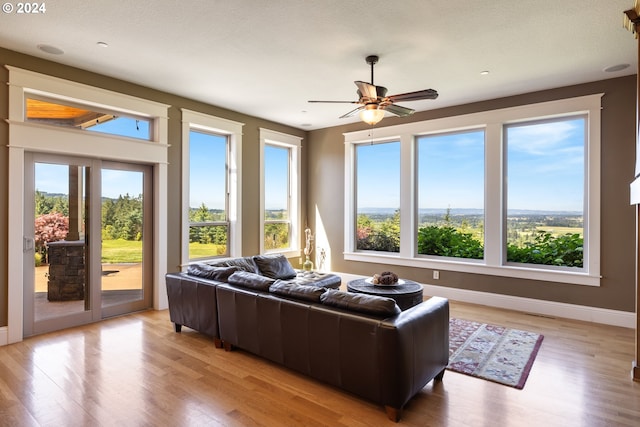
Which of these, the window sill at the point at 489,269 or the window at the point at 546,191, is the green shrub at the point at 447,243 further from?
the window at the point at 546,191

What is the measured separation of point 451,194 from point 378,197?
1.34m

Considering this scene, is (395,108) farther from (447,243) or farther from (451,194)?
(447,243)

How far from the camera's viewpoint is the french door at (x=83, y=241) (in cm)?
390

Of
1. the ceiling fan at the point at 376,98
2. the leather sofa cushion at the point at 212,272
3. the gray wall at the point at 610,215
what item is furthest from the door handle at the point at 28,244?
the gray wall at the point at 610,215

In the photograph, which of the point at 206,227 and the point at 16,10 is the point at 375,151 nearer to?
the point at 206,227

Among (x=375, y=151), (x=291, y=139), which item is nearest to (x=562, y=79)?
(x=375, y=151)

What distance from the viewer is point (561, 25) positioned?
3.10 meters

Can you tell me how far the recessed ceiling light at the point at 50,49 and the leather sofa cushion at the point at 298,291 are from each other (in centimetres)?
333

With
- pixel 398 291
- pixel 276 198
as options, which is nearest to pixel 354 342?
pixel 398 291

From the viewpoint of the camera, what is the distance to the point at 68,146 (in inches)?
158

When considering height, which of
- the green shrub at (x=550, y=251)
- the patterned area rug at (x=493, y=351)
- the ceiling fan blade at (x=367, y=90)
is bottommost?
the patterned area rug at (x=493, y=351)

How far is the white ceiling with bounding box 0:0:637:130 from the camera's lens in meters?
2.87

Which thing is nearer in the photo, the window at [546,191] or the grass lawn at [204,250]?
the window at [546,191]

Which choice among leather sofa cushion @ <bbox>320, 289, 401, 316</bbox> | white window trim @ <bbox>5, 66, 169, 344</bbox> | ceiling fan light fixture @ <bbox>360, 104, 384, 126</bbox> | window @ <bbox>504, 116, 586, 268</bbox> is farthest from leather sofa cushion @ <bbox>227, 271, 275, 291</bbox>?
window @ <bbox>504, 116, 586, 268</bbox>
